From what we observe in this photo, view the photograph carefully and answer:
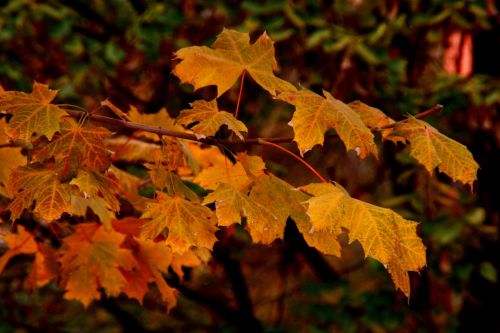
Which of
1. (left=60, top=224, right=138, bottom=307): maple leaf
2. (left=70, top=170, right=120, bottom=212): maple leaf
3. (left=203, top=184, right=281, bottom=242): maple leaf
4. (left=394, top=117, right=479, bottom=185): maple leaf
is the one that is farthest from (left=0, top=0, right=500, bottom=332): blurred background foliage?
(left=70, top=170, right=120, bottom=212): maple leaf

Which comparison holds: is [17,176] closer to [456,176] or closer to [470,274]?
[456,176]

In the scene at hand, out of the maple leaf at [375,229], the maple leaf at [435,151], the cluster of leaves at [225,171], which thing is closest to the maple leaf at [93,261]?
the cluster of leaves at [225,171]

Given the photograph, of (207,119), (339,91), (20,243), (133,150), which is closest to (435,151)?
(207,119)

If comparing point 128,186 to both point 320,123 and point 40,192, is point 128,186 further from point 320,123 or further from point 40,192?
point 320,123

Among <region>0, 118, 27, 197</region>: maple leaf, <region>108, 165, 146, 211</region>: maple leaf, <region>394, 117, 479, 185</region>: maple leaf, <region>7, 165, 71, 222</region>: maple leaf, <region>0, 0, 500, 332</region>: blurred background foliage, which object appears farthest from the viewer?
<region>0, 0, 500, 332</region>: blurred background foliage

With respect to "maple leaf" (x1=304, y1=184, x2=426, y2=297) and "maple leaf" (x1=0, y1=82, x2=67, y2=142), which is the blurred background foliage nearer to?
"maple leaf" (x1=304, y1=184, x2=426, y2=297)

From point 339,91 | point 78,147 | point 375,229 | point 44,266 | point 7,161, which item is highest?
point 78,147


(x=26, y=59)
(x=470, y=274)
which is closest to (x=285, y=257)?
(x=470, y=274)
